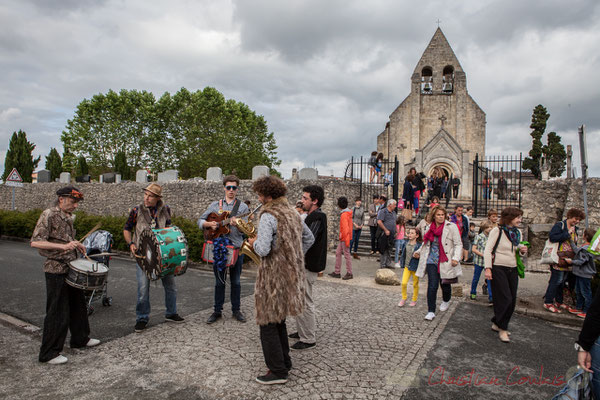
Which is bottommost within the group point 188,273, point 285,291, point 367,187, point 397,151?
point 188,273

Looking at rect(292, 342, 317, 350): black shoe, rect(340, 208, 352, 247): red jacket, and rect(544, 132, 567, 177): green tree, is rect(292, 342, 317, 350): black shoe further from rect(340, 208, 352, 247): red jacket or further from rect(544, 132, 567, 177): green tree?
rect(544, 132, 567, 177): green tree

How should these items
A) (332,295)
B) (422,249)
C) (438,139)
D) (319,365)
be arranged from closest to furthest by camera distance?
(319,365)
(422,249)
(332,295)
(438,139)

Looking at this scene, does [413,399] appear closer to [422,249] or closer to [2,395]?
[422,249]

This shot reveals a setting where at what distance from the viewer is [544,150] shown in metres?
36.0

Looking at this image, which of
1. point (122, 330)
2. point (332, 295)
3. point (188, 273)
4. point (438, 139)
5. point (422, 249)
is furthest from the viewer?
point (438, 139)

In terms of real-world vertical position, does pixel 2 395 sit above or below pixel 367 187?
below

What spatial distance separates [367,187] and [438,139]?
1228 cm

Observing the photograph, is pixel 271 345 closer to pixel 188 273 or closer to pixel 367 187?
pixel 188 273

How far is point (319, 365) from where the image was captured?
3871 mm

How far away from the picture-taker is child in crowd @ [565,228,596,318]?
5660 millimetres

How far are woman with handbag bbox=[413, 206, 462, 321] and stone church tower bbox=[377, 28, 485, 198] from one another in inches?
893

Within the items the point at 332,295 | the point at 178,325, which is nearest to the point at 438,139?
the point at 332,295

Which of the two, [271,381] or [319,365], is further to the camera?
[319,365]

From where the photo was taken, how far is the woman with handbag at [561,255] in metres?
5.86
